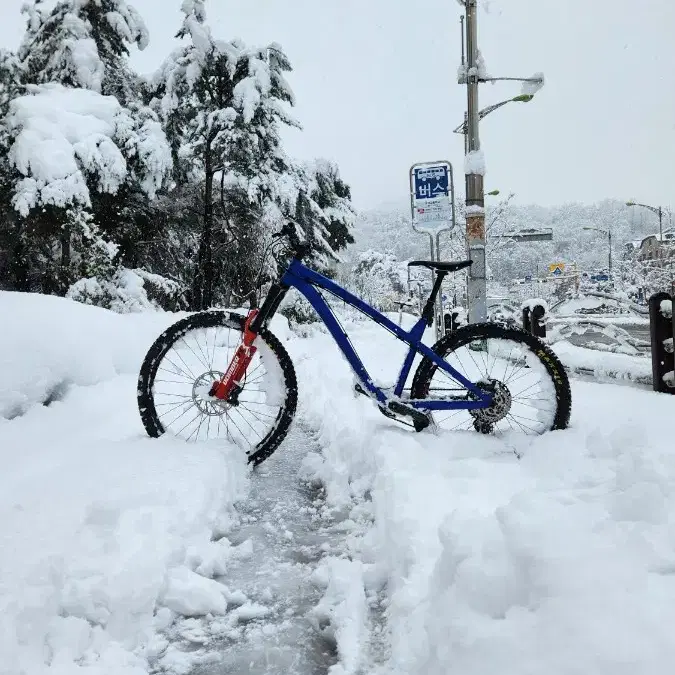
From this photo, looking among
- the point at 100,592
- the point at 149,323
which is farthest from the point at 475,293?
the point at 100,592

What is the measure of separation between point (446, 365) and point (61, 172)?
7150mm

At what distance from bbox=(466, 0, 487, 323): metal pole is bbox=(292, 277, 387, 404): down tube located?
4.99 m

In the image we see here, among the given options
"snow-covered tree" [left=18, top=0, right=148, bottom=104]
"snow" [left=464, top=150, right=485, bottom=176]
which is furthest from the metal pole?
"snow-covered tree" [left=18, top=0, right=148, bottom=104]

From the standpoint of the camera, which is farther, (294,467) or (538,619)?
(294,467)

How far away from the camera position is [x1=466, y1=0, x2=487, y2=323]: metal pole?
27.3 ft

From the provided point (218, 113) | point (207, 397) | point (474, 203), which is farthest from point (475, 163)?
point (218, 113)

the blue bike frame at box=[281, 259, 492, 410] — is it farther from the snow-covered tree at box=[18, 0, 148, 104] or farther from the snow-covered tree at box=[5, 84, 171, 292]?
the snow-covered tree at box=[18, 0, 148, 104]

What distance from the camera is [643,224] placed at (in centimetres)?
9675

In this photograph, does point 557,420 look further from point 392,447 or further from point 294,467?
point 294,467

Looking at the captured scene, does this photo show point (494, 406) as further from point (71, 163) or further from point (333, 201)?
point (333, 201)

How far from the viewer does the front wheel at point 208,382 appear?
132 inches

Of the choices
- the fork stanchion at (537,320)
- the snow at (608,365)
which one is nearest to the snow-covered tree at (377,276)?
the fork stanchion at (537,320)

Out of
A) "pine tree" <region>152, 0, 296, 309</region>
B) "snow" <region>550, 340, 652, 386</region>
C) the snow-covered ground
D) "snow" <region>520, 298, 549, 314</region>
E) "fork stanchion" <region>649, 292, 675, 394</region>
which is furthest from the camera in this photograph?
"pine tree" <region>152, 0, 296, 309</region>

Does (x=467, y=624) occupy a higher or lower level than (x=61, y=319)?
lower
